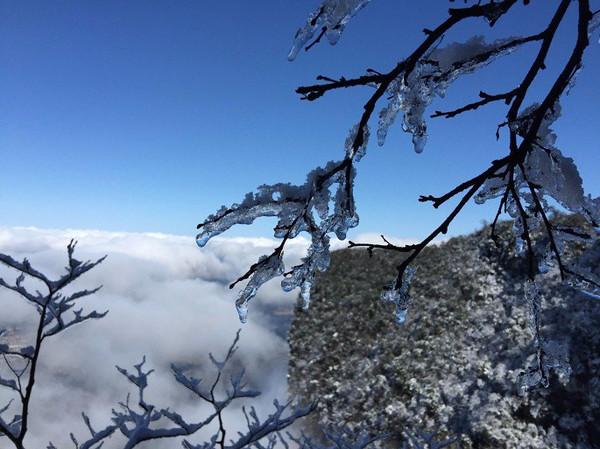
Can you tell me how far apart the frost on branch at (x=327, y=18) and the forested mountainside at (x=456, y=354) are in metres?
9.77

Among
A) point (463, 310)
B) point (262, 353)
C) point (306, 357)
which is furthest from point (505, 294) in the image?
point (262, 353)

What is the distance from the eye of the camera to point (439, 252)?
1759 centimetres

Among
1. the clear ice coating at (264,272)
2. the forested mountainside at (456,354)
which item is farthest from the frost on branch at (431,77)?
the forested mountainside at (456,354)

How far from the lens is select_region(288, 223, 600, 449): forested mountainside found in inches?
339

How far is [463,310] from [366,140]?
1279cm

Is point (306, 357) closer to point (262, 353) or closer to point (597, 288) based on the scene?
point (597, 288)

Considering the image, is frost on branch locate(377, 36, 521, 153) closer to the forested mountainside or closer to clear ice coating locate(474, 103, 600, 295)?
clear ice coating locate(474, 103, 600, 295)

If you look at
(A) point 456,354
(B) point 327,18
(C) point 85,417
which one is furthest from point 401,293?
(A) point 456,354

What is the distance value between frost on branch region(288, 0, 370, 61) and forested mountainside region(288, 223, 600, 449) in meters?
9.77

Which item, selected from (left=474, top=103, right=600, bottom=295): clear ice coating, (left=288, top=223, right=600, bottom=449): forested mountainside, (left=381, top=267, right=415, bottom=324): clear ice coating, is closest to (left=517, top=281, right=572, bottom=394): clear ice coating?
(left=474, top=103, right=600, bottom=295): clear ice coating

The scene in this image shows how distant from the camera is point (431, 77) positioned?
1.61m

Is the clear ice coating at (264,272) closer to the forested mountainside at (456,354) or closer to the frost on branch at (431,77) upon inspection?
the frost on branch at (431,77)

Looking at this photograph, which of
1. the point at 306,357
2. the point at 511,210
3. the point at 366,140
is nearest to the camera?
the point at 366,140

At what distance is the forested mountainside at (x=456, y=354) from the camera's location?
28.2 ft
